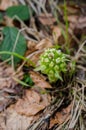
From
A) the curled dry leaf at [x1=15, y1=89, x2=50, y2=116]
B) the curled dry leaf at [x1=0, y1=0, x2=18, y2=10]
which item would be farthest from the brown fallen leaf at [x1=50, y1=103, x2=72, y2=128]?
the curled dry leaf at [x1=0, y1=0, x2=18, y2=10]

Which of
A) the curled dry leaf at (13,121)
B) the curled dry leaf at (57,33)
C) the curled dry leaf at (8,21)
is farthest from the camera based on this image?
the curled dry leaf at (8,21)

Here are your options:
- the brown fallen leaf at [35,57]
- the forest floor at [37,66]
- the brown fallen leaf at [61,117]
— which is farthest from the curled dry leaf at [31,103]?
the brown fallen leaf at [35,57]

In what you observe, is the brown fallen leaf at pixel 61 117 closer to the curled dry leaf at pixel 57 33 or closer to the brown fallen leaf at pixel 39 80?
the brown fallen leaf at pixel 39 80

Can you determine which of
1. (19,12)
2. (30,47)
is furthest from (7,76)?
(19,12)

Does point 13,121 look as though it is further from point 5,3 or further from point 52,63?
point 5,3

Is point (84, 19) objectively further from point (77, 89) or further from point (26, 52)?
point (77, 89)

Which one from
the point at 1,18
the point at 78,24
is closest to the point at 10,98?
the point at 1,18

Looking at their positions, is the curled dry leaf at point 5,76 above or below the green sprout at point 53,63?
below

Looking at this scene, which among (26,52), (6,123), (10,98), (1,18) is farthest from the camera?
(1,18)
